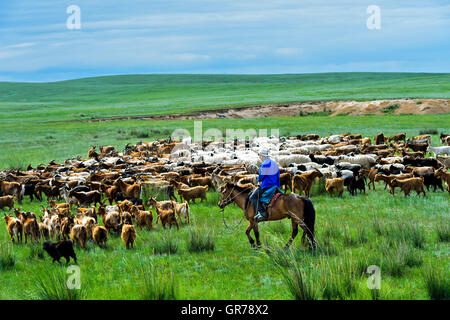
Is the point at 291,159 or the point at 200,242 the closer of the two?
the point at 200,242

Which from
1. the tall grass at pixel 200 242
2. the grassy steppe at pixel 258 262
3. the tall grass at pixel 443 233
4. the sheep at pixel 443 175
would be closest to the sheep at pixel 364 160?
the sheep at pixel 443 175

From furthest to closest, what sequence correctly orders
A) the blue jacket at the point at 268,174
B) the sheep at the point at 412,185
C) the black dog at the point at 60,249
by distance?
the sheep at the point at 412,185 → the blue jacket at the point at 268,174 → the black dog at the point at 60,249

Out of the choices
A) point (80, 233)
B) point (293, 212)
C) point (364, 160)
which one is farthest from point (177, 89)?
point (293, 212)

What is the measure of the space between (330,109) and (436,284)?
67.9 m

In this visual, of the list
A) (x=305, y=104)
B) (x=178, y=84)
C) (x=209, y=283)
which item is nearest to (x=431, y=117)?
(x=305, y=104)

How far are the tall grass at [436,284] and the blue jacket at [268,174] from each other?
376cm

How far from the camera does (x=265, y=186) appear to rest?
34.9 ft

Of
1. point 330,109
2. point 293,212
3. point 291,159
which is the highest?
point 330,109

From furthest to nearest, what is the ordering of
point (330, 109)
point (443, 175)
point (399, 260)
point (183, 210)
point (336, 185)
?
point (330, 109) < point (443, 175) < point (336, 185) < point (183, 210) < point (399, 260)

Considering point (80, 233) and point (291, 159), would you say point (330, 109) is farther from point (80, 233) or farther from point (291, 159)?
point (80, 233)

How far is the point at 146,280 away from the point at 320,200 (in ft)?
32.4

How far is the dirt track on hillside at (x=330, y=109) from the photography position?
6147 cm

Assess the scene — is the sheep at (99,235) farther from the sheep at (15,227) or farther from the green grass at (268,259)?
the sheep at (15,227)

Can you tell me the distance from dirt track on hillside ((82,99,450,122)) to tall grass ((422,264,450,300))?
55937 millimetres
